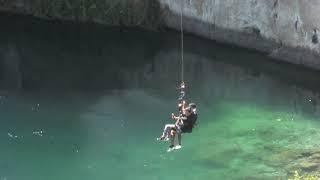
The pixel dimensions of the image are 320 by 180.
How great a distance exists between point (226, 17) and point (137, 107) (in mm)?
9292

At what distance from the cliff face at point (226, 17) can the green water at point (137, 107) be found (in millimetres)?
613

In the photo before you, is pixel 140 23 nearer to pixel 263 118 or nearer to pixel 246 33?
pixel 246 33

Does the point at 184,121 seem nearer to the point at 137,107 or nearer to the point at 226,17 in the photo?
the point at 137,107

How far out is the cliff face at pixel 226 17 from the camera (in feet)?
102

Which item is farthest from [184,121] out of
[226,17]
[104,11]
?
[104,11]

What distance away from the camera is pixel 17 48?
113 ft

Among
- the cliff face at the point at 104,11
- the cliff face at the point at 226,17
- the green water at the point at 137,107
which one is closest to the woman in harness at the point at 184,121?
the green water at the point at 137,107

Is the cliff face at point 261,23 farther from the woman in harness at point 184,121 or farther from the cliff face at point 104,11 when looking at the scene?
the woman in harness at point 184,121

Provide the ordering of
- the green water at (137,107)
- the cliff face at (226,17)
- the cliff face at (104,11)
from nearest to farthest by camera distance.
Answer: the green water at (137,107)
the cliff face at (226,17)
the cliff face at (104,11)

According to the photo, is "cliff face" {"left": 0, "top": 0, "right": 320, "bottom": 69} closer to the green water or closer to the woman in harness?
the green water

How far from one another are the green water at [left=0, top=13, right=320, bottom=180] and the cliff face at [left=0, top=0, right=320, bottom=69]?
Answer: 61 centimetres

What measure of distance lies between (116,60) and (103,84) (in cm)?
341

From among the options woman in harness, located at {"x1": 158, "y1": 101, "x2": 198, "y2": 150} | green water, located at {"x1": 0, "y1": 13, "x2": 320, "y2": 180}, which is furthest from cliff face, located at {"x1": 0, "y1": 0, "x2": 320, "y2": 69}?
woman in harness, located at {"x1": 158, "y1": 101, "x2": 198, "y2": 150}

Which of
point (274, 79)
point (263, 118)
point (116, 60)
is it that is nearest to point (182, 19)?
point (116, 60)
